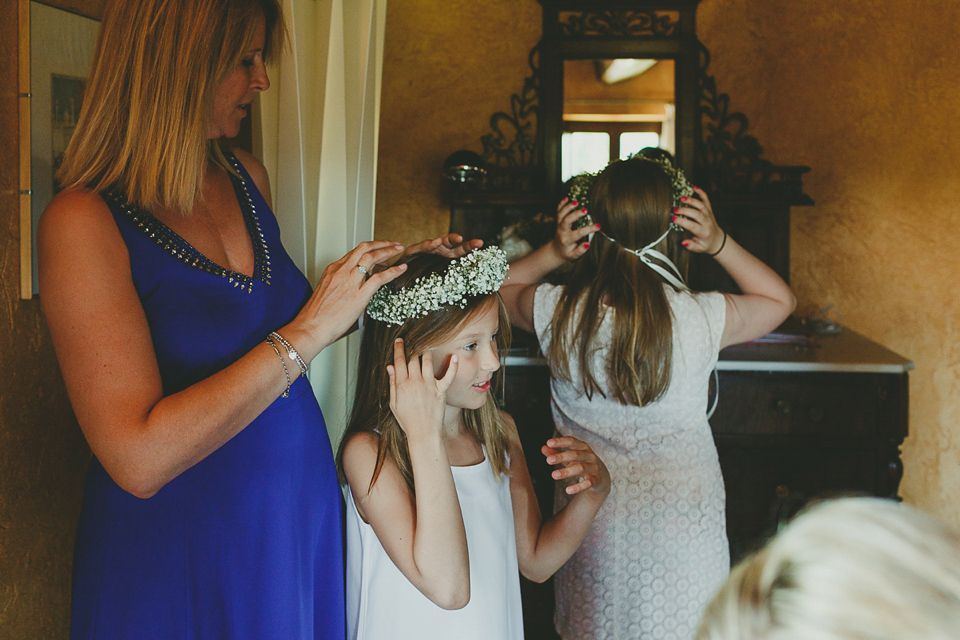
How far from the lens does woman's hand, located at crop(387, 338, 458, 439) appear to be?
1123 millimetres

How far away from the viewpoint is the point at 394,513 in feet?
3.82

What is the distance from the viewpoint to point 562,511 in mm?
1397

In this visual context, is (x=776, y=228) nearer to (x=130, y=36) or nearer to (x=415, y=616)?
(x=415, y=616)

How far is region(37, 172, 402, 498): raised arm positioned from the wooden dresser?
1.24 metres

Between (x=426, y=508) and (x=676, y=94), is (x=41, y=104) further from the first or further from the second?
(x=676, y=94)

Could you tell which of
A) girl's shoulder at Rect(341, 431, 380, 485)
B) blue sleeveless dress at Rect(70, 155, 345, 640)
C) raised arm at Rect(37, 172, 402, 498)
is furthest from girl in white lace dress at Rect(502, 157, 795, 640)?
raised arm at Rect(37, 172, 402, 498)

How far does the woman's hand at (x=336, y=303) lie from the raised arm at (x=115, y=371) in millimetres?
97

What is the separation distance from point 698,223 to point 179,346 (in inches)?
46.9

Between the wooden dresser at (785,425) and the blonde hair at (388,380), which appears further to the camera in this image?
the wooden dresser at (785,425)

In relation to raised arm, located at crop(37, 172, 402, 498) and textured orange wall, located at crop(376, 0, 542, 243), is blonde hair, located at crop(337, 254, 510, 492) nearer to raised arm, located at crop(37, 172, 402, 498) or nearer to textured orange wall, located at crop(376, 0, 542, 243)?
raised arm, located at crop(37, 172, 402, 498)

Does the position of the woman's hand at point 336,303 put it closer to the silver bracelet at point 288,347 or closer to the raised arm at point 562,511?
the silver bracelet at point 288,347

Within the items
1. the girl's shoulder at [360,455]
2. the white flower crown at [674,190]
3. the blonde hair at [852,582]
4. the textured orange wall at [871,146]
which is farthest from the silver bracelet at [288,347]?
the textured orange wall at [871,146]

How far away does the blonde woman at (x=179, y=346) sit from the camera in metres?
0.94

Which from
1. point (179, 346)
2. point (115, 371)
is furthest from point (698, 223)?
point (115, 371)
